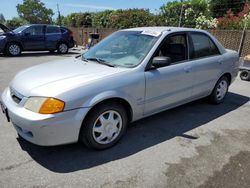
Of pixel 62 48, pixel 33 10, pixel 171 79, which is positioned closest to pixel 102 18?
pixel 62 48

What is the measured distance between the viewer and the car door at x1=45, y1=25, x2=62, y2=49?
14126mm

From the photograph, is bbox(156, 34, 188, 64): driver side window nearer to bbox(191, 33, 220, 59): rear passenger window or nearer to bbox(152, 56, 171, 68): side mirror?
bbox(191, 33, 220, 59): rear passenger window

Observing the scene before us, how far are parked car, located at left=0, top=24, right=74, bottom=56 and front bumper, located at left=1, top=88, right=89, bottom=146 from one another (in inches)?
425

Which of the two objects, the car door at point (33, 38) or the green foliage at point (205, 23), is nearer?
the car door at point (33, 38)

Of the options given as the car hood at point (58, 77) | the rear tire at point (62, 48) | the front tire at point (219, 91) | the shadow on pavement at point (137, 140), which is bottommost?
the rear tire at point (62, 48)

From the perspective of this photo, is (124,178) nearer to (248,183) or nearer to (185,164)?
(185,164)

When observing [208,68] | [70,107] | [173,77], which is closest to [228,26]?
[208,68]

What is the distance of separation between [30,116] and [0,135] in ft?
4.01

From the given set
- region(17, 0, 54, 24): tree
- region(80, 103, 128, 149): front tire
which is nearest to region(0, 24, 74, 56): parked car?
region(80, 103, 128, 149): front tire

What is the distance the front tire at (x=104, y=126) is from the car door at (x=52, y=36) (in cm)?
1169

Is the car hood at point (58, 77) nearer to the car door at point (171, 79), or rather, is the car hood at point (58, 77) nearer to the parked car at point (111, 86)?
the parked car at point (111, 86)

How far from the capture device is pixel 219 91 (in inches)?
213

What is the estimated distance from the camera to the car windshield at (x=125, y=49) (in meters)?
3.83

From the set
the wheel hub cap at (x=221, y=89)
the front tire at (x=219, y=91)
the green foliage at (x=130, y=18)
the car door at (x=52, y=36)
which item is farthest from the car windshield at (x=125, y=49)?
the green foliage at (x=130, y=18)
